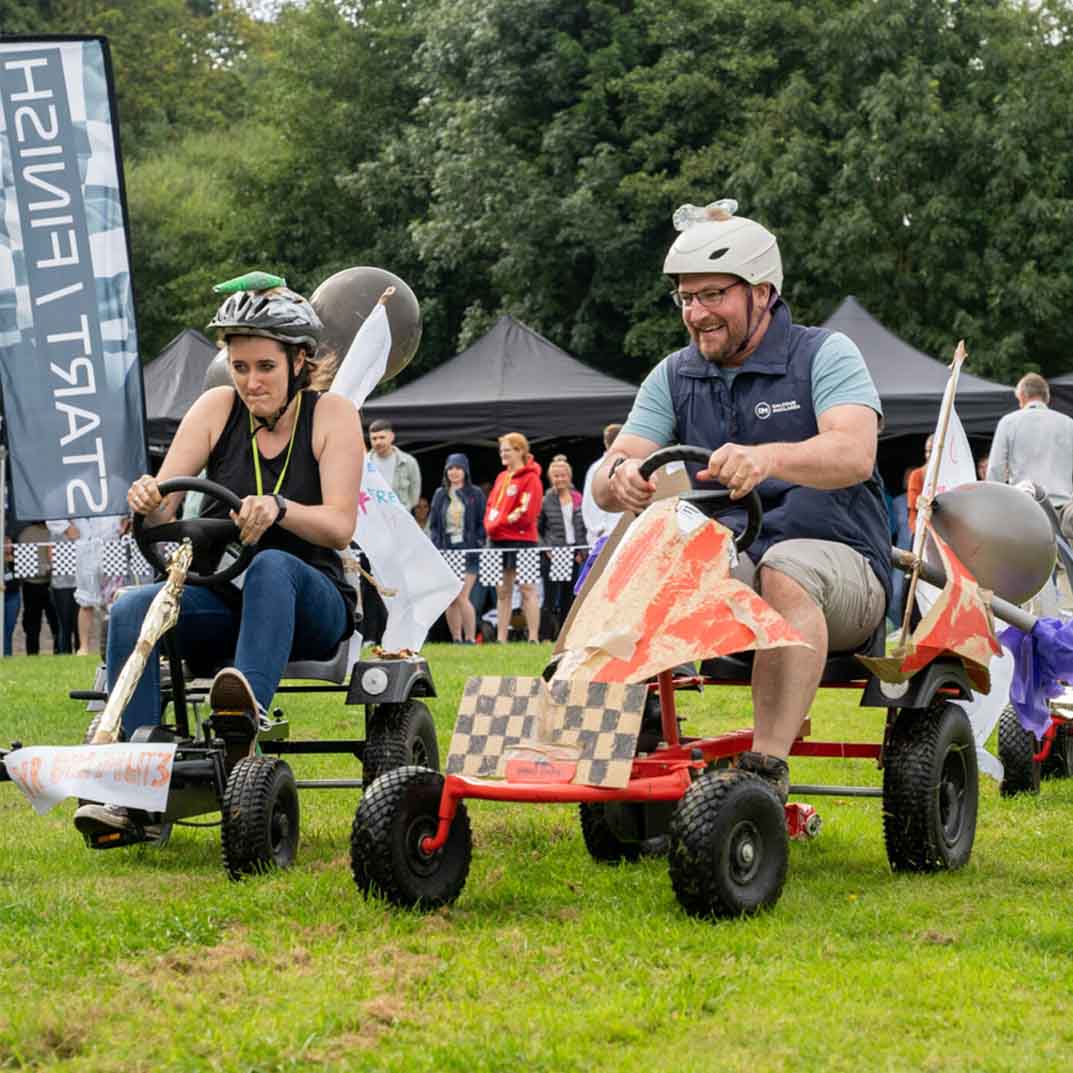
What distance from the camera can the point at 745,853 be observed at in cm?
430

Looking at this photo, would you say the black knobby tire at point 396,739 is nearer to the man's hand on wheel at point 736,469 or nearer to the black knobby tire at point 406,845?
the black knobby tire at point 406,845

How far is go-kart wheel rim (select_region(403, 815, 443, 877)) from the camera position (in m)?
4.34

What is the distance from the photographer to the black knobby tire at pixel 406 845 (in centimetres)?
427

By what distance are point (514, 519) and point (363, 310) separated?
336 inches

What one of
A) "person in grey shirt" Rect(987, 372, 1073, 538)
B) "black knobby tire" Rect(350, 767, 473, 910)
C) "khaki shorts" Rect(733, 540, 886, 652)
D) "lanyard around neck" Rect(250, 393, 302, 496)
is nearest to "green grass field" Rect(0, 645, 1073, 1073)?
"black knobby tire" Rect(350, 767, 473, 910)

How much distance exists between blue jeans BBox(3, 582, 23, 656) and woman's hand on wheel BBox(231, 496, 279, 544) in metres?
12.7

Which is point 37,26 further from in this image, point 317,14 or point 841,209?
point 841,209

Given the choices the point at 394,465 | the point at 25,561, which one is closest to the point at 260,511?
the point at 394,465

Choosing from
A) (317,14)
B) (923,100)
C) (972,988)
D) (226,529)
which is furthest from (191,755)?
(317,14)

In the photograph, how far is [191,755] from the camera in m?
4.99

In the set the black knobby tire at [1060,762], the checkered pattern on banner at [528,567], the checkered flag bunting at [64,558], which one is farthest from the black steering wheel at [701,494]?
the checkered flag bunting at [64,558]

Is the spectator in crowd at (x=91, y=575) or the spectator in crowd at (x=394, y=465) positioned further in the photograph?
the spectator in crowd at (x=91, y=575)

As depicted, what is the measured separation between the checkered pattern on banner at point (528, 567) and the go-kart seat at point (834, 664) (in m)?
11.3

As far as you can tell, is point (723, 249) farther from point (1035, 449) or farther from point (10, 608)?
point (10, 608)
